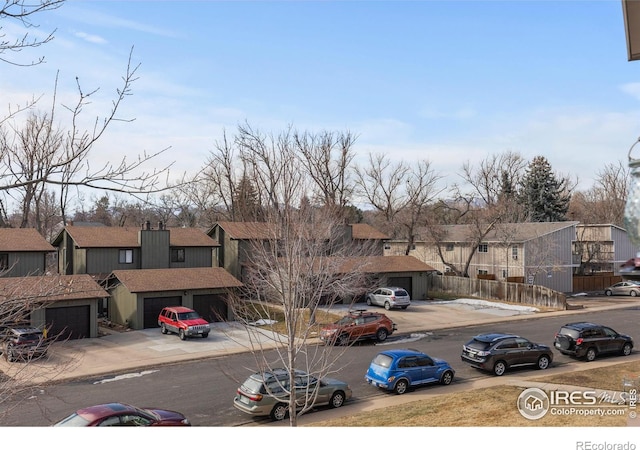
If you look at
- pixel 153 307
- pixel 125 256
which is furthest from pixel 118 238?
pixel 153 307

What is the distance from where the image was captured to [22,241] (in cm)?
3078

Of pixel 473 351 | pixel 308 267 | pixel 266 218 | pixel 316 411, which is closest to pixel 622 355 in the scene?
pixel 473 351

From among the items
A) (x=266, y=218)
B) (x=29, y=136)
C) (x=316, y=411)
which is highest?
(x=29, y=136)

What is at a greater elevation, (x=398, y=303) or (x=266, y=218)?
(x=266, y=218)

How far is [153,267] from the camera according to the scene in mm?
35094

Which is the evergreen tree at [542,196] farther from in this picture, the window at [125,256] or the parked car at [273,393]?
the parked car at [273,393]

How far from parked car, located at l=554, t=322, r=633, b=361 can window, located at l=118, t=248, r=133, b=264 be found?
81.8 ft

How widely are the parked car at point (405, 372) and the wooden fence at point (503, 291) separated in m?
20.9

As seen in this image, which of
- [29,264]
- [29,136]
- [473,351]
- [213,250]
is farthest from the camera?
[213,250]

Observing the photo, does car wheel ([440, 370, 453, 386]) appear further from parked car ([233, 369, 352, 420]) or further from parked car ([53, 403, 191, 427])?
parked car ([53, 403, 191, 427])

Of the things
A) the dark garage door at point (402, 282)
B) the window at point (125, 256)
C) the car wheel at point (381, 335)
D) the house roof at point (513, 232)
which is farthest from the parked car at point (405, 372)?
the house roof at point (513, 232)

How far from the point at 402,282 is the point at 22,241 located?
24.0 m

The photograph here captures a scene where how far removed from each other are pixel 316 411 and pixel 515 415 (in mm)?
5350

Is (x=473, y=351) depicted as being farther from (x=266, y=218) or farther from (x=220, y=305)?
(x=220, y=305)
